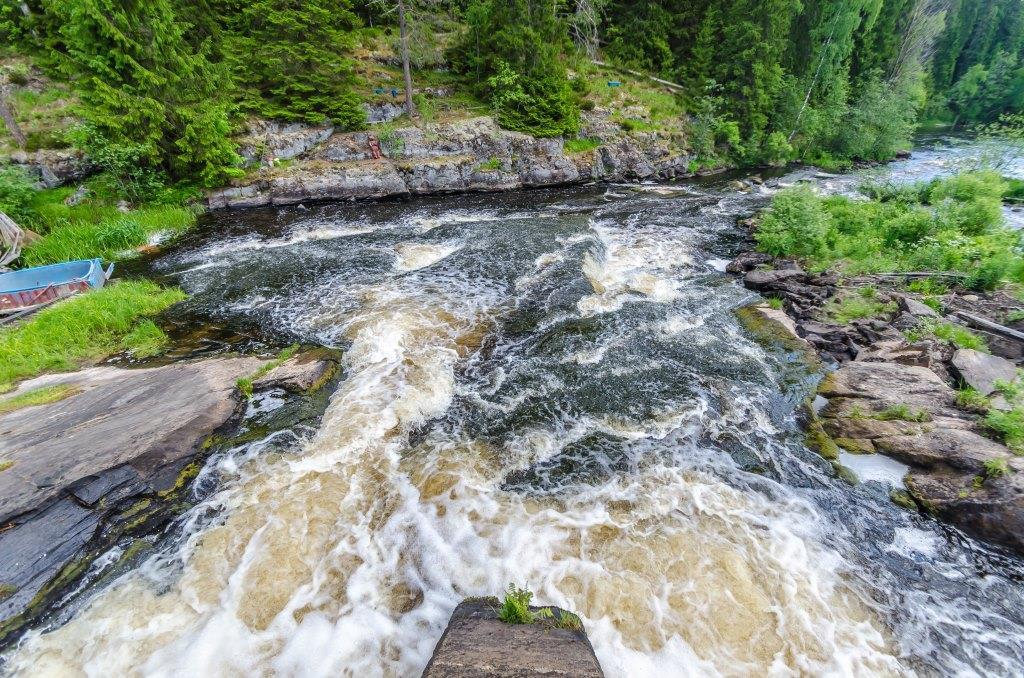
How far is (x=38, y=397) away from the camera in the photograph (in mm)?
6980

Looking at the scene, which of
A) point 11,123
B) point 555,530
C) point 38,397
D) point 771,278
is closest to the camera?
point 555,530

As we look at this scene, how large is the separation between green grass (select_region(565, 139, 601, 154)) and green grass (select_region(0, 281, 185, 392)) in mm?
21158

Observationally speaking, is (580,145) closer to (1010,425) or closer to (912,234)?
(912,234)

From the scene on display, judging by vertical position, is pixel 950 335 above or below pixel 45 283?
below

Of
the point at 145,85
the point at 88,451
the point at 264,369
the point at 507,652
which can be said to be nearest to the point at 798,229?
the point at 507,652

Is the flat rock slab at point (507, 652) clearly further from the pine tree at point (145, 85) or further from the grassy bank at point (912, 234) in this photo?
the pine tree at point (145, 85)

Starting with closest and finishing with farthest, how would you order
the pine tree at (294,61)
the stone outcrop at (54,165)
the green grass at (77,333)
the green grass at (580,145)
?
1. the green grass at (77,333)
2. the stone outcrop at (54,165)
3. the pine tree at (294,61)
4. the green grass at (580,145)

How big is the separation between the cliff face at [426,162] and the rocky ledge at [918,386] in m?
15.4

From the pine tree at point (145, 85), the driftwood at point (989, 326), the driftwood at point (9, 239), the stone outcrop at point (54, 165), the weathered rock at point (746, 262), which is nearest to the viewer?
the driftwood at point (989, 326)

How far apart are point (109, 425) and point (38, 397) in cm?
214

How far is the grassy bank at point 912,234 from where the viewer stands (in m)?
10.3

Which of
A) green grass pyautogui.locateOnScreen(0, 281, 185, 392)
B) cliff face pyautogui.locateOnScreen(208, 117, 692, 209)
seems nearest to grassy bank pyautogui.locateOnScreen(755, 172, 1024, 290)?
cliff face pyautogui.locateOnScreen(208, 117, 692, 209)

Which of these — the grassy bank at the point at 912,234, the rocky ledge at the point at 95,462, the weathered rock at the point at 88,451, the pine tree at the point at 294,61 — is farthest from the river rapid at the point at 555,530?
the pine tree at the point at 294,61

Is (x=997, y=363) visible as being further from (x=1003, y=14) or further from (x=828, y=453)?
(x=1003, y=14)
